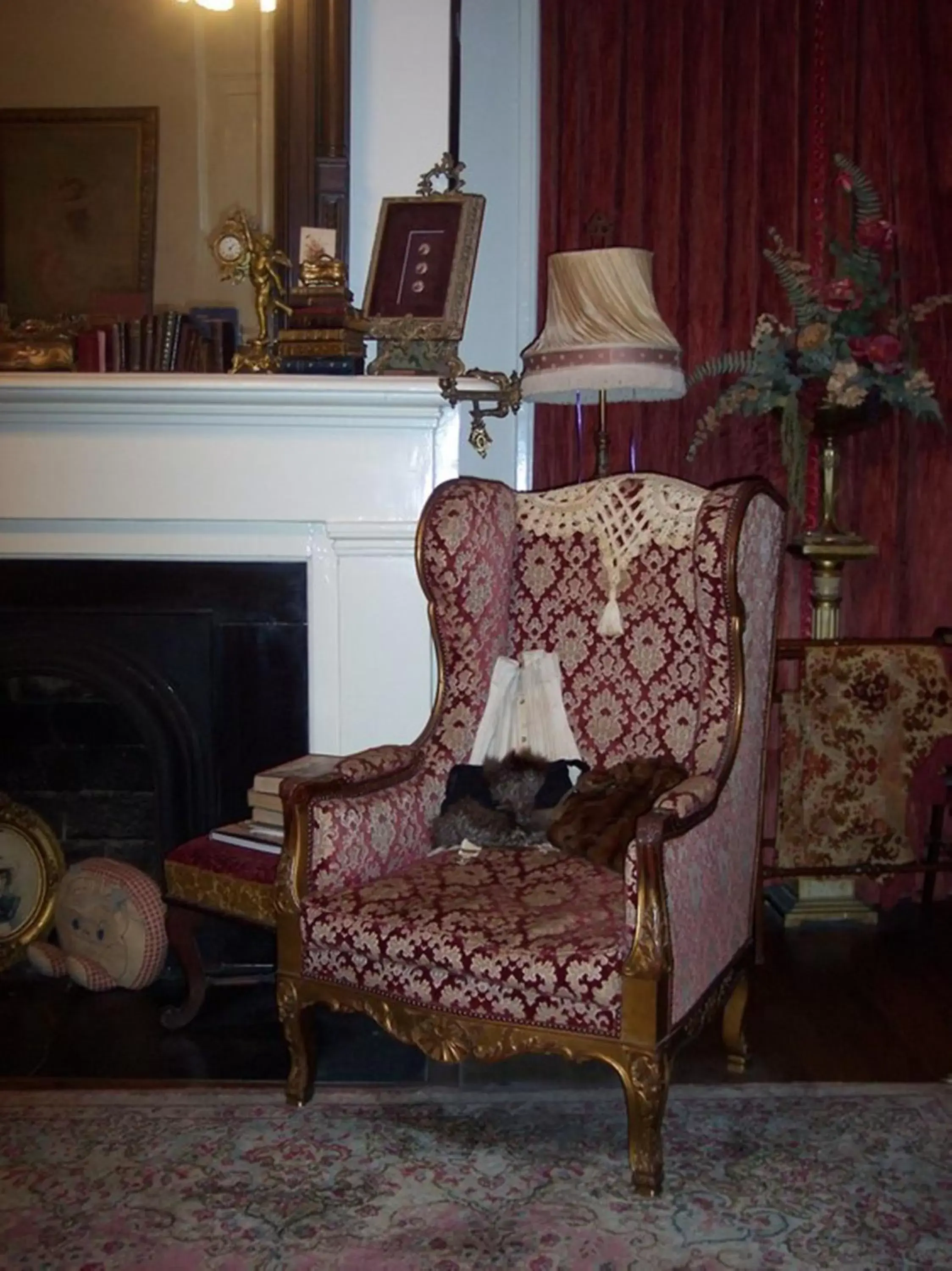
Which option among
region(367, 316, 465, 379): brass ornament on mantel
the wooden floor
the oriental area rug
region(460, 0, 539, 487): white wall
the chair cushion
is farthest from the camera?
region(460, 0, 539, 487): white wall

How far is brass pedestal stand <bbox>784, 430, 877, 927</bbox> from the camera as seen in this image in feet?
10.7

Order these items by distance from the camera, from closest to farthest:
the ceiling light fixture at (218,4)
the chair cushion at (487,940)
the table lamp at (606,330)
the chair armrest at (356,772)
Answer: the chair cushion at (487,940) → the chair armrest at (356,772) → the table lamp at (606,330) → the ceiling light fixture at (218,4)

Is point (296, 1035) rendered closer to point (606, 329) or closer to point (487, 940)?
point (487, 940)

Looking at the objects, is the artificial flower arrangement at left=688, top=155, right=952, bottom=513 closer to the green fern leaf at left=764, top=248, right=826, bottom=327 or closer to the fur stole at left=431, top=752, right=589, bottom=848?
the green fern leaf at left=764, top=248, right=826, bottom=327

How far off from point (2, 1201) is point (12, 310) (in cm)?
201

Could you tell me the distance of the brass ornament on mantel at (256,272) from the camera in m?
2.91

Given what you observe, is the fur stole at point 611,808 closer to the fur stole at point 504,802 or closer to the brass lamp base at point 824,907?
the fur stole at point 504,802

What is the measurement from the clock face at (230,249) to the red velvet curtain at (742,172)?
3.05ft

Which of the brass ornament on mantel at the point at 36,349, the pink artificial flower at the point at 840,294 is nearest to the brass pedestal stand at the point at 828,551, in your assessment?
the pink artificial flower at the point at 840,294

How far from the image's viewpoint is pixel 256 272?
291 centimetres

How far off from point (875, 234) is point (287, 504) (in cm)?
162

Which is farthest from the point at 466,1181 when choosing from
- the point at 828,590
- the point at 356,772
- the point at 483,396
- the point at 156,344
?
the point at 156,344

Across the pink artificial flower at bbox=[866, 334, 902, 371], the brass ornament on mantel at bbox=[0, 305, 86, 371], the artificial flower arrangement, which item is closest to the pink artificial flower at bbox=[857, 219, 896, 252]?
the artificial flower arrangement

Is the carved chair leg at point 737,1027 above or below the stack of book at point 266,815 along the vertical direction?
below
